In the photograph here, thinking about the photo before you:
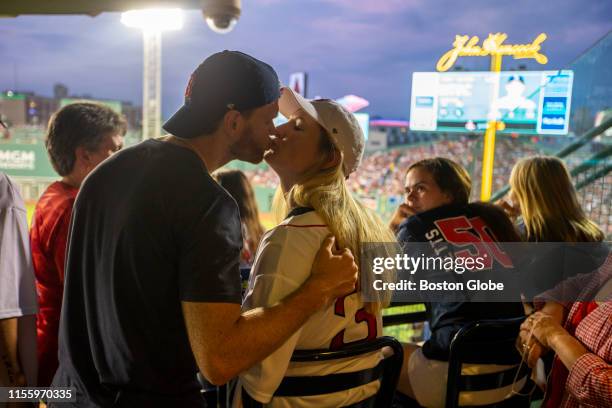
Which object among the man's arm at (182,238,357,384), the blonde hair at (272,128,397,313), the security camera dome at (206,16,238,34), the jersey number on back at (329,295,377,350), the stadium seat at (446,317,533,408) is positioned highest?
the security camera dome at (206,16,238,34)

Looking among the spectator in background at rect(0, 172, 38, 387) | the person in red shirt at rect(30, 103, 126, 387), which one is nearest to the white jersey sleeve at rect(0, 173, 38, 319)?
the spectator in background at rect(0, 172, 38, 387)

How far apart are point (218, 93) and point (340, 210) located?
1.43 feet

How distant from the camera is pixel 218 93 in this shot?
40.1 inches

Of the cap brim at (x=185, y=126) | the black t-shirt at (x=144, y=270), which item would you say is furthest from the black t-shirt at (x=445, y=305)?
the cap brim at (x=185, y=126)

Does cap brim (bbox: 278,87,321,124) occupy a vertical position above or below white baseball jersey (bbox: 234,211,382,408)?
above

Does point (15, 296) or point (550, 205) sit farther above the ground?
point (550, 205)

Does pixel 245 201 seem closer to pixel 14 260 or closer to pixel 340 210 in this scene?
pixel 14 260

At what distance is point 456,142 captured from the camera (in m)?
13.2

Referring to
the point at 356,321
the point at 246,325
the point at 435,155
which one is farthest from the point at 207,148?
the point at 435,155

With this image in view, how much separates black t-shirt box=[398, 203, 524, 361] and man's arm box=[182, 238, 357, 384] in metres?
0.83

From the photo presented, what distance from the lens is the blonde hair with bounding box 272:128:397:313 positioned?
→ 4.00 ft

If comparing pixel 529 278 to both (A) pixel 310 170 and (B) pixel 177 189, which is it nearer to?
(A) pixel 310 170

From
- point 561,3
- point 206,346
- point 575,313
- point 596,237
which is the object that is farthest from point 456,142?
point 206,346

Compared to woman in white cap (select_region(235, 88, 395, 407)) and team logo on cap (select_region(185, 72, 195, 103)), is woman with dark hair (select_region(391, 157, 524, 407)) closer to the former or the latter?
woman in white cap (select_region(235, 88, 395, 407))
